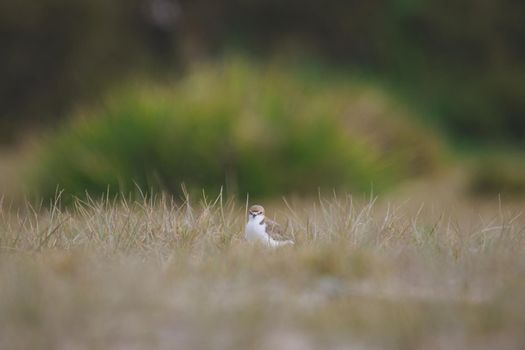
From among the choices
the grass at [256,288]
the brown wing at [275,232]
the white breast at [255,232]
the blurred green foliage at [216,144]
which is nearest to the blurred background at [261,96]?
the blurred green foliage at [216,144]

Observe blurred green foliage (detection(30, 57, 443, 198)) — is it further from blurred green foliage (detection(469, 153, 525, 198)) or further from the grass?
the grass

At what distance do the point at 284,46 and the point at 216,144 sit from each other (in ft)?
42.1

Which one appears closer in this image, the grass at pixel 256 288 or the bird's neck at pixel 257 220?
the grass at pixel 256 288

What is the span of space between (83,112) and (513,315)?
32.4ft

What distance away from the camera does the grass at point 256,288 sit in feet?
13.1

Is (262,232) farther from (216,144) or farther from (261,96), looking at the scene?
(261,96)

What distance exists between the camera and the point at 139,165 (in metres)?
11.3

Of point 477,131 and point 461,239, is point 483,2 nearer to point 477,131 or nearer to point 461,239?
point 477,131

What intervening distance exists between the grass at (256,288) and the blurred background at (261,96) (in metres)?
4.17

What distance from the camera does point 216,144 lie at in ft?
37.3

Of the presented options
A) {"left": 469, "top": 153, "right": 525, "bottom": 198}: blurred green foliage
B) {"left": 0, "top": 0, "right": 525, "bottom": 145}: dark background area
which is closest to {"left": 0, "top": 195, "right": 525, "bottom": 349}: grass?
{"left": 469, "top": 153, "right": 525, "bottom": 198}: blurred green foliage

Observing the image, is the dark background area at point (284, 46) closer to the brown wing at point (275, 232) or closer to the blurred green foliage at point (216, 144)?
the blurred green foliage at point (216, 144)

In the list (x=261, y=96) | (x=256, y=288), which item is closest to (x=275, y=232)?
(x=256, y=288)

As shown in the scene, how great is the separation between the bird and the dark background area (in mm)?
14226
